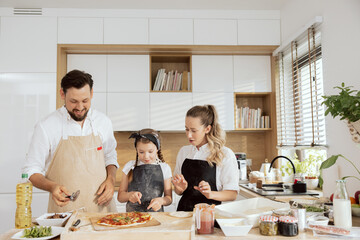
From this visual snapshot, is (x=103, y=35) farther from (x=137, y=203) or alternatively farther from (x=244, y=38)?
(x=137, y=203)

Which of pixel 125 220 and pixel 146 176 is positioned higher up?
pixel 146 176

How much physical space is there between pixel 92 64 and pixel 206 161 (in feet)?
8.14

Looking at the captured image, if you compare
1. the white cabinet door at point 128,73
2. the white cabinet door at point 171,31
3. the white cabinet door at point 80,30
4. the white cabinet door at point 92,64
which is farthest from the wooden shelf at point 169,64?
the white cabinet door at point 80,30

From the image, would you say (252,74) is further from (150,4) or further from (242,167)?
(150,4)

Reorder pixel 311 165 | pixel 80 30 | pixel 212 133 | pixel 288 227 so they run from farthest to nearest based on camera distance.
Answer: pixel 80 30 → pixel 311 165 → pixel 212 133 → pixel 288 227

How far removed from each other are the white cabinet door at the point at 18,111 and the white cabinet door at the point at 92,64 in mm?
346

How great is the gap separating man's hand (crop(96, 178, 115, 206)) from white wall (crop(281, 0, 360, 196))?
5.49ft

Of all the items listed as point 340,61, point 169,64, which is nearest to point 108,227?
point 340,61

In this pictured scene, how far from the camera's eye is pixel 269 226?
54.8 inches

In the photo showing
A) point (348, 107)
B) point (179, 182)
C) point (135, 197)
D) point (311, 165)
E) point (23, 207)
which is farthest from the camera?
point (311, 165)

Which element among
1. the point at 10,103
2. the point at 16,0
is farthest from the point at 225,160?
the point at 16,0

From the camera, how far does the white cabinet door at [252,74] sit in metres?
4.03

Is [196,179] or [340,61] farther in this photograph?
[340,61]

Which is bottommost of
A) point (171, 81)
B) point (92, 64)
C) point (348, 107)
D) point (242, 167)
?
point (242, 167)
